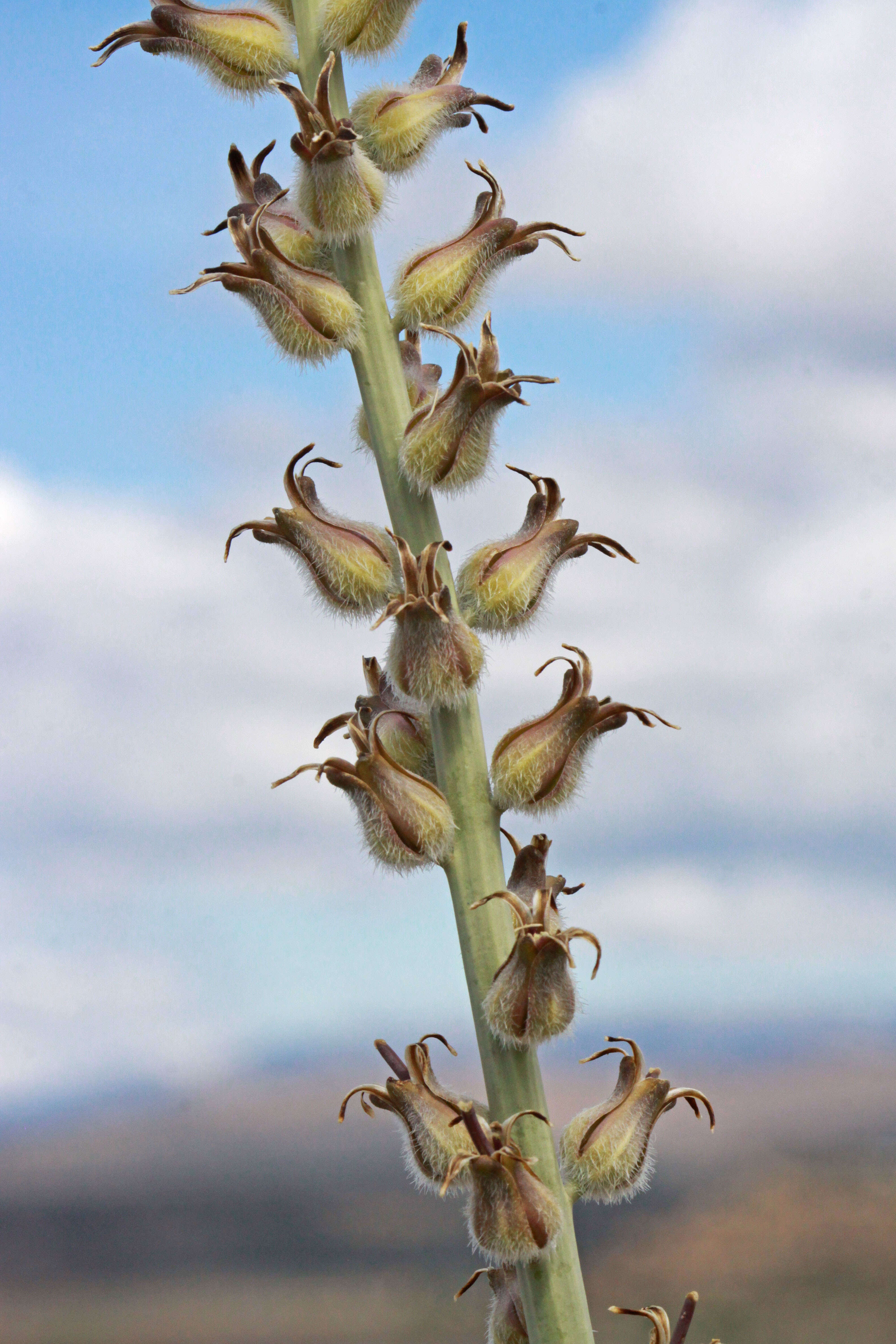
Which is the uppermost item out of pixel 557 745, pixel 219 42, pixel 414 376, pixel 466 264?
pixel 219 42

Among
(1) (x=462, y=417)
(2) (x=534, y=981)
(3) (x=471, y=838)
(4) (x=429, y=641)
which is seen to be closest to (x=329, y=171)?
(1) (x=462, y=417)

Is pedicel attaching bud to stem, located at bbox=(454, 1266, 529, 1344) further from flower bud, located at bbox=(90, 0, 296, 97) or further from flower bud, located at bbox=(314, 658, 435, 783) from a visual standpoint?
flower bud, located at bbox=(90, 0, 296, 97)

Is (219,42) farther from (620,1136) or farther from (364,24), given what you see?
(620,1136)

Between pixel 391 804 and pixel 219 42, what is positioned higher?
pixel 219 42

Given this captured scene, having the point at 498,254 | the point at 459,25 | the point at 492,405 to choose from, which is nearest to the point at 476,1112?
the point at 492,405

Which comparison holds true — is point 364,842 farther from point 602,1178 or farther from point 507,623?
point 602,1178

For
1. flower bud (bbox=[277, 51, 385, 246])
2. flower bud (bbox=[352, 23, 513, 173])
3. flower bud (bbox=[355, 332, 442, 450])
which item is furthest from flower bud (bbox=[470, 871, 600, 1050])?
flower bud (bbox=[352, 23, 513, 173])
